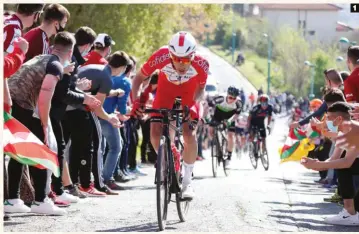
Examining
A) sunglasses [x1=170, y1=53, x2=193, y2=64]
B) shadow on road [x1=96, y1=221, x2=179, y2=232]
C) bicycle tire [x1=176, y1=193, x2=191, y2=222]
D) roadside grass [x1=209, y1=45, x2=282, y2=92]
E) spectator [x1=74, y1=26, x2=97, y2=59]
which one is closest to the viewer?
shadow on road [x1=96, y1=221, x2=179, y2=232]

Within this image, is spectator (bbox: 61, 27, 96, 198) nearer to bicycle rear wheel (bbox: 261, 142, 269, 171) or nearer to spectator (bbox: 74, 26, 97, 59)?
spectator (bbox: 74, 26, 97, 59)

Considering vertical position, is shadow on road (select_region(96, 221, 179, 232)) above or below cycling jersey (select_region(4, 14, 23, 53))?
below

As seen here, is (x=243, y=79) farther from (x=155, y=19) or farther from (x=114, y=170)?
(x=114, y=170)

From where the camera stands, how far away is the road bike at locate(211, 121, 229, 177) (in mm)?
20244

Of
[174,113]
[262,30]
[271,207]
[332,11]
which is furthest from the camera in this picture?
[332,11]

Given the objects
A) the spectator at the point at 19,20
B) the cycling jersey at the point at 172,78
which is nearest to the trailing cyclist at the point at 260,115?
the cycling jersey at the point at 172,78

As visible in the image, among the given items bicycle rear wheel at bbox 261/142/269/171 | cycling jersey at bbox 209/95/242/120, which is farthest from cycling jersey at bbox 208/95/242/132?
bicycle rear wheel at bbox 261/142/269/171

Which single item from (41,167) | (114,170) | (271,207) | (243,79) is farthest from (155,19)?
(243,79)

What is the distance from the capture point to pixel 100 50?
1387 centimetres

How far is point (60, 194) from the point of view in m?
11.6

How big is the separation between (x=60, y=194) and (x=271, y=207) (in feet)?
8.63

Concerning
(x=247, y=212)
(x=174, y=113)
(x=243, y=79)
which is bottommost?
(x=247, y=212)

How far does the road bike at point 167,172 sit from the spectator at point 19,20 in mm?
1572

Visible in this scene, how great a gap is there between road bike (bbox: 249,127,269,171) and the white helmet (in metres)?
13.8
